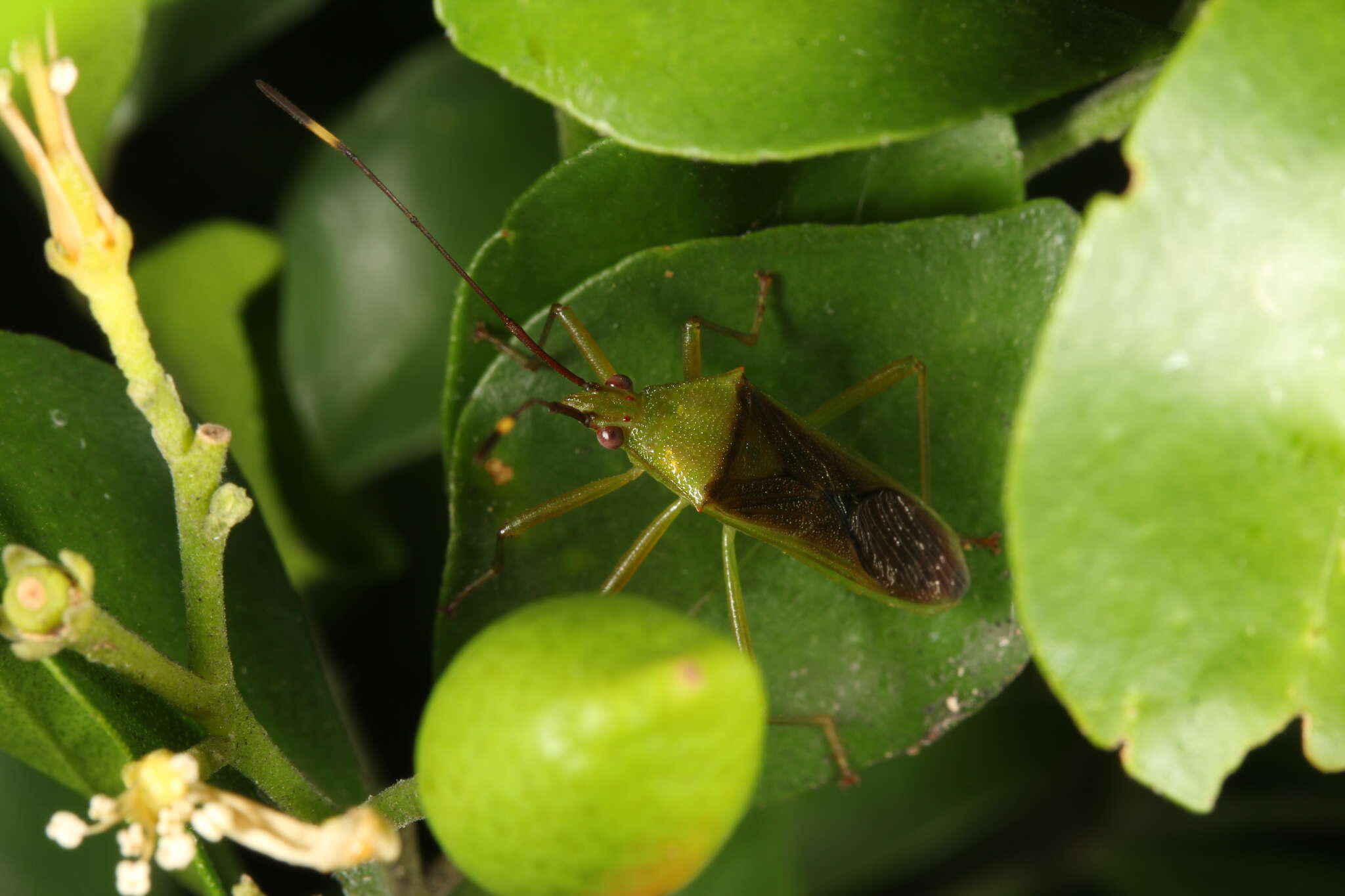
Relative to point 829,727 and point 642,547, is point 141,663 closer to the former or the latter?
point 642,547

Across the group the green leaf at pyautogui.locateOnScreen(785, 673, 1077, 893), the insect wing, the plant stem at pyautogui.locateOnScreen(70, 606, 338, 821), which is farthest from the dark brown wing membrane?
the plant stem at pyautogui.locateOnScreen(70, 606, 338, 821)

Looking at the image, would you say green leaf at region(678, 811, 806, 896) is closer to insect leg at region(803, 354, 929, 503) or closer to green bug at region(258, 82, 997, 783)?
green bug at region(258, 82, 997, 783)

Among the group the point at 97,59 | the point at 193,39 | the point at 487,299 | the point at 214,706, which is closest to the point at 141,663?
the point at 214,706

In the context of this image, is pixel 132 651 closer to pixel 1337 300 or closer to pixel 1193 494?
pixel 1193 494

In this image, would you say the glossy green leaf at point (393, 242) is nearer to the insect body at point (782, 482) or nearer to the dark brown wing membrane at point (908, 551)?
the insect body at point (782, 482)

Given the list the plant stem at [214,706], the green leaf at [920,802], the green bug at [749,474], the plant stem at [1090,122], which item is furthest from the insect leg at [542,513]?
the green leaf at [920,802]
